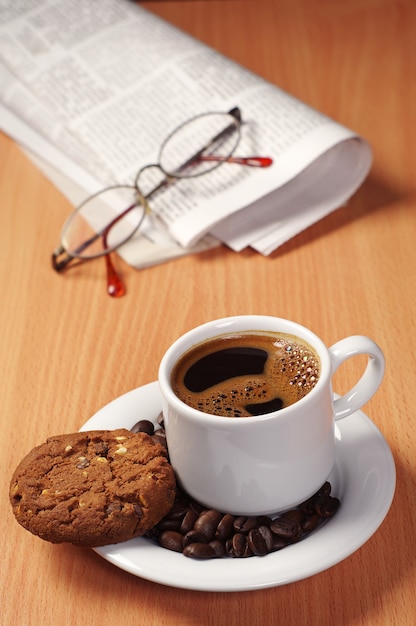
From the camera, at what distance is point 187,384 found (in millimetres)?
619

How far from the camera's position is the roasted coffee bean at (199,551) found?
568 millimetres

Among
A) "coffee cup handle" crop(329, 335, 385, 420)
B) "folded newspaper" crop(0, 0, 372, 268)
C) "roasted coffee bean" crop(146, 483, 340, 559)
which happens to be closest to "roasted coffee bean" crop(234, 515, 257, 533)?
"roasted coffee bean" crop(146, 483, 340, 559)

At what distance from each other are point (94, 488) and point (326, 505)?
170 mm

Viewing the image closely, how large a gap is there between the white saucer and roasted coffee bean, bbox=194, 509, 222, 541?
0.07 feet

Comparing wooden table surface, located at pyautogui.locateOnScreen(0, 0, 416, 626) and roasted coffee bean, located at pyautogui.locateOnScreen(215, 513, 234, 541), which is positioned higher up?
roasted coffee bean, located at pyautogui.locateOnScreen(215, 513, 234, 541)

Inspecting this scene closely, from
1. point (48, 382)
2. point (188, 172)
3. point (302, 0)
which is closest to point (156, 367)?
point (48, 382)

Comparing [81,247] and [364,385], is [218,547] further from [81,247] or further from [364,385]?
[81,247]

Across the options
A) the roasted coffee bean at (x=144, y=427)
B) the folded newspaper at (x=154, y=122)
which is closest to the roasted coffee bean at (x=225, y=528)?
the roasted coffee bean at (x=144, y=427)

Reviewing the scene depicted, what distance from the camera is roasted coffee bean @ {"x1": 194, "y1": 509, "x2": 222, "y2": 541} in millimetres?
585

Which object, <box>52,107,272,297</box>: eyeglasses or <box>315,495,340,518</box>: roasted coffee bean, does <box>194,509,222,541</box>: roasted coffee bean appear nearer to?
<box>315,495,340,518</box>: roasted coffee bean

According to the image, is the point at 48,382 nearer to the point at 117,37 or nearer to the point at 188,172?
the point at 188,172

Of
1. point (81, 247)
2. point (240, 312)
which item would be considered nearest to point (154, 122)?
point (81, 247)

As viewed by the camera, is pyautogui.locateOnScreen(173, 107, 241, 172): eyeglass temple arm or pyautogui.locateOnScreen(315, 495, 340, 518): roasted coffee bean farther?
pyautogui.locateOnScreen(173, 107, 241, 172): eyeglass temple arm

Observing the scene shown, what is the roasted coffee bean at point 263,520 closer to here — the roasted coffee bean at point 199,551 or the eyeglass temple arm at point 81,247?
the roasted coffee bean at point 199,551
